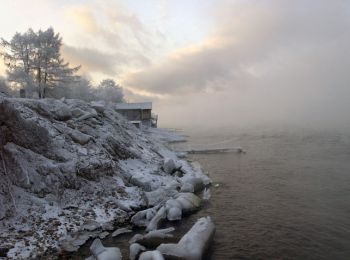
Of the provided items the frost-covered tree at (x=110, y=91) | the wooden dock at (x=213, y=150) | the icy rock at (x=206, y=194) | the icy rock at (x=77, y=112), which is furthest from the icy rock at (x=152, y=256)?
the frost-covered tree at (x=110, y=91)

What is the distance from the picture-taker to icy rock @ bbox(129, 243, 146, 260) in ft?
41.7

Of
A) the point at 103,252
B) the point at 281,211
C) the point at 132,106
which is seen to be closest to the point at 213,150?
the point at 132,106

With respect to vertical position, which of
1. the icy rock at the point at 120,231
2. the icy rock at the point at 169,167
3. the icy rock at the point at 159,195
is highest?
the icy rock at the point at 169,167

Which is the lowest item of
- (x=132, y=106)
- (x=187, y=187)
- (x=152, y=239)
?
(x=152, y=239)

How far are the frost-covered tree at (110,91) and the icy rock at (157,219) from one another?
7375cm

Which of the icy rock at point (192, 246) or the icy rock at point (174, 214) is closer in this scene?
the icy rock at point (192, 246)

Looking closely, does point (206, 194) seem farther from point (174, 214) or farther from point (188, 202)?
point (174, 214)

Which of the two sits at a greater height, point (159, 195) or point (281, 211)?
point (159, 195)

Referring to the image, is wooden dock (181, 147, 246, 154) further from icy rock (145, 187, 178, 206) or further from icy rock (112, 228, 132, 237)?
icy rock (112, 228, 132, 237)

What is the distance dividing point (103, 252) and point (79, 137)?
11197mm

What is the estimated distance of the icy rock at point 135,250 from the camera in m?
12.7

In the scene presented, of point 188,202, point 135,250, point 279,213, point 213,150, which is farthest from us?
point 213,150

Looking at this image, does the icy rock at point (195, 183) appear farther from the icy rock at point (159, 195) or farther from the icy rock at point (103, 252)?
the icy rock at point (103, 252)

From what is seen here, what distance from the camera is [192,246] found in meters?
12.6
